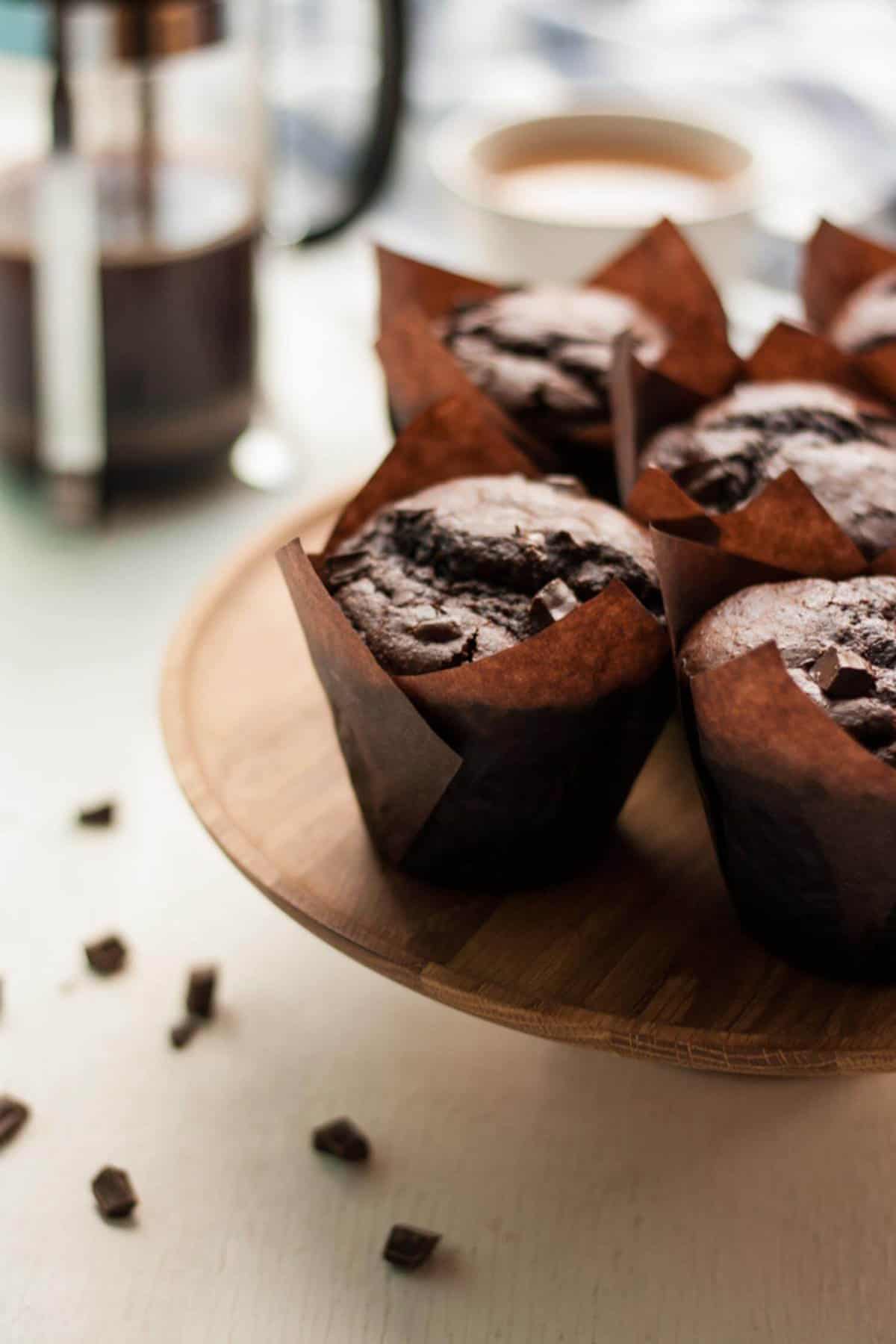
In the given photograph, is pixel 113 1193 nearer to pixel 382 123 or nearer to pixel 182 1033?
pixel 182 1033

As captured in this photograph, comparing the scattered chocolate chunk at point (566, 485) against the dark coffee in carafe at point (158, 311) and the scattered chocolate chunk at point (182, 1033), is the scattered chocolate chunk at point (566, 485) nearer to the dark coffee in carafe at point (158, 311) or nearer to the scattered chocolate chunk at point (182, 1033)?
the scattered chocolate chunk at point (182, 1033)

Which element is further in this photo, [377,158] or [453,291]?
[377,158]

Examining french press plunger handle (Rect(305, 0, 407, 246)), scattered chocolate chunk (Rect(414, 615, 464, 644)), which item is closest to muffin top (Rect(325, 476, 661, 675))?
scattered chocolate chunk (Rect(414, 615, 464, 644))

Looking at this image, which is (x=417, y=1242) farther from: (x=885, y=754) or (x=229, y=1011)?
(x=885, y=754)

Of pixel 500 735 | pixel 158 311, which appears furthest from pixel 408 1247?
pixel 158 311

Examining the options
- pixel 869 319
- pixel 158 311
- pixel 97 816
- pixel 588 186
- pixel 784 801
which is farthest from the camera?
pixel 588 186

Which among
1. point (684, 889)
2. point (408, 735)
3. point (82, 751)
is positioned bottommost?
point (82, 751)

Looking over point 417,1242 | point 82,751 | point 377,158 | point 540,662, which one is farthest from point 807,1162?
point 377,158
